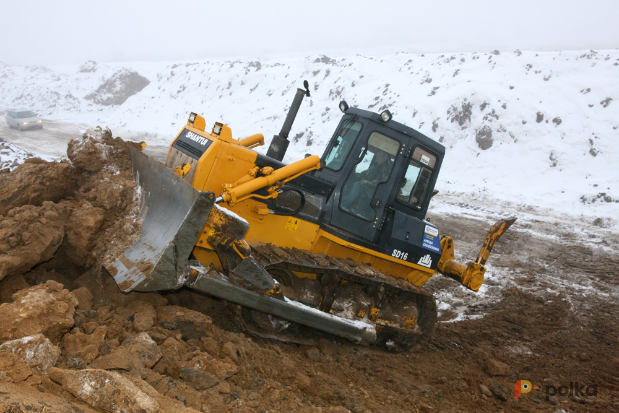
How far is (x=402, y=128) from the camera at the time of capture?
5.17 metres

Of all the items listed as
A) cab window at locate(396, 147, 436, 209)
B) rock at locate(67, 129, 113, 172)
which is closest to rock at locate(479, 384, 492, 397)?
cab window at locate(396, 147, 436, 209)

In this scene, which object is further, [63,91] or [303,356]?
[63,91]

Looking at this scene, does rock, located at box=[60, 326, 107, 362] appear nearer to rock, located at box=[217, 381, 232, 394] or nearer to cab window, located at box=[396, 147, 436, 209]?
rock, located at box=[217, 381, 232, 394]

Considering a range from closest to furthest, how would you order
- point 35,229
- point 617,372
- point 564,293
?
point 35,229 → point 617,372 → point 564,293

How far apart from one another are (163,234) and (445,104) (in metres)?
23.4

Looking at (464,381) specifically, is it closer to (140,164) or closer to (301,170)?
(301,170)

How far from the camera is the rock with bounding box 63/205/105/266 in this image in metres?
4.14

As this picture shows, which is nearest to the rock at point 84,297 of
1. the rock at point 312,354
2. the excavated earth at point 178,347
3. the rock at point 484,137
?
the excavated earth at point 178,347

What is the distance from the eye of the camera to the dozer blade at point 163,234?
3518mm

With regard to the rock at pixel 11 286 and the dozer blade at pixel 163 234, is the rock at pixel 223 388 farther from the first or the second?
the rock at pixel 11 286

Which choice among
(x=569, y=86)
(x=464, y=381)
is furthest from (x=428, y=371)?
(x=569, y=86)

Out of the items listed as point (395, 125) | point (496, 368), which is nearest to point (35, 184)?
point (395, 125)

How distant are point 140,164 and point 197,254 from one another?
1.35 meters

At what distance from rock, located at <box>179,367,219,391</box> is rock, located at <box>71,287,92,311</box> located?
116 cm
